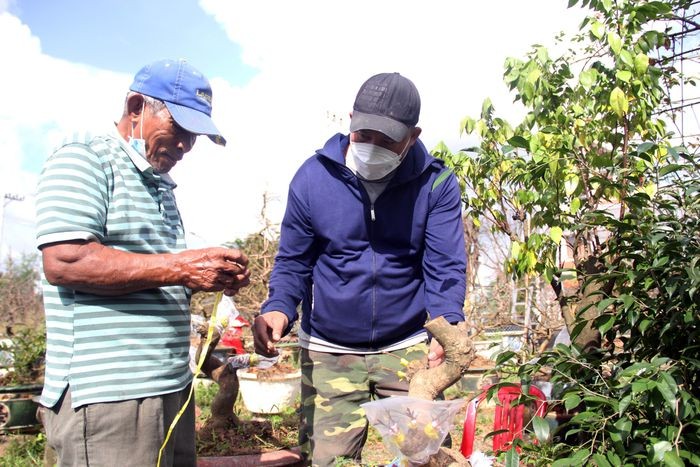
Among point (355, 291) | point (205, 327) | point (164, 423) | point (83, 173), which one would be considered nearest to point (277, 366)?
point (205, 327)

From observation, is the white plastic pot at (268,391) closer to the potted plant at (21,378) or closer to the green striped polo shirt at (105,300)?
the potted plant at (21,378)

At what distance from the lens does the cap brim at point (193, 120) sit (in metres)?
1.97

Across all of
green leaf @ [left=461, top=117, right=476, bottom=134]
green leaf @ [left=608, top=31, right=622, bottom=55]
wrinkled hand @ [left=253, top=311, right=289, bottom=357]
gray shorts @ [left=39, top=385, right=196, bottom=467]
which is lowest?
gray shorts @ [left=39, top=385, right=196, bottom=467]

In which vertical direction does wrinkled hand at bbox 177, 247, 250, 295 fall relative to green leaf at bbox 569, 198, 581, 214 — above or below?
below

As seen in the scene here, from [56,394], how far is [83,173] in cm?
66

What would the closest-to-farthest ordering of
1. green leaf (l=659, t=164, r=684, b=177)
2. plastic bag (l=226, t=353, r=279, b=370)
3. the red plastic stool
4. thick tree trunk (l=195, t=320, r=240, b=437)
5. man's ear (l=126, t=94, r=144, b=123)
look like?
1. man's ear (l=126, t=94, r=144, b=123)
2. green leaf (l=659, t=164, r=684, b=177)
3. the red plastic stool
4. thick tree trunk (l=195, t=320, r=240, b=437)
5. plastic bag (l=226, t=353, r=279, b=370)

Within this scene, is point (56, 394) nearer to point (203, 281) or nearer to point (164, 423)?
point (164, 423)

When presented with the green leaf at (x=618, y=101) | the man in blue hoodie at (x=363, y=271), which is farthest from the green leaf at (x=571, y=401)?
the green leaf at (x=618, y=101)

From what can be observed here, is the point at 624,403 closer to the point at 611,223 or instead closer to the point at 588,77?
the point at 611,223

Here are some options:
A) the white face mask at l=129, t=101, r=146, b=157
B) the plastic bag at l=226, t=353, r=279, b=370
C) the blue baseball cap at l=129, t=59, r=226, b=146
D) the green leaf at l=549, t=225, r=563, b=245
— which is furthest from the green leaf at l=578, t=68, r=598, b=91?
the plastic bag at l=226, t=353, r=279, b=370

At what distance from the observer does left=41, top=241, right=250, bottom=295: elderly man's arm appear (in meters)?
1.72

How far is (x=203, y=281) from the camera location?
1868mm

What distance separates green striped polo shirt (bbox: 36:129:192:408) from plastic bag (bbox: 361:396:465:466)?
2.30ft

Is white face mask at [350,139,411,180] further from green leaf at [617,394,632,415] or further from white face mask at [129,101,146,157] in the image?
green leaf at [617,394,632,415]
